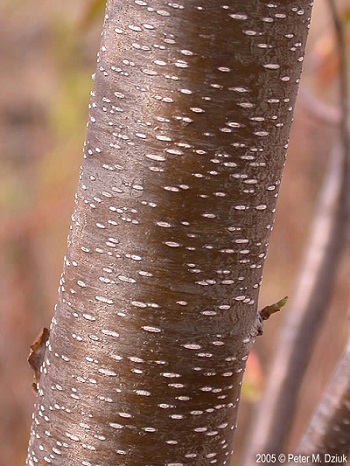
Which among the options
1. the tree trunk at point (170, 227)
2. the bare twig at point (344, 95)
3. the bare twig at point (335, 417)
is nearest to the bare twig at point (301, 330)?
the bare twig at point (344, 95)

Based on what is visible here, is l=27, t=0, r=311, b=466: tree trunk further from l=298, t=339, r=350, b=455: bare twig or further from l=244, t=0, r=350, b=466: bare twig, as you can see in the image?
l=244, t=0, r=350, b=466: bare twig

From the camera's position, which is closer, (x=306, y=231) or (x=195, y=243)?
(x=195, y=243)

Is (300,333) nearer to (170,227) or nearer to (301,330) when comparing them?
(301,330)

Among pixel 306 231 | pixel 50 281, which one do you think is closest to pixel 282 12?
pixel 306 231

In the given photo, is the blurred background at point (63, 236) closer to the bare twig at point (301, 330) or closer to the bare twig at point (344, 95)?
the bare twig at point (301, 330)

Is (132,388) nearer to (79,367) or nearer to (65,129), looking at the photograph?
(79,367)

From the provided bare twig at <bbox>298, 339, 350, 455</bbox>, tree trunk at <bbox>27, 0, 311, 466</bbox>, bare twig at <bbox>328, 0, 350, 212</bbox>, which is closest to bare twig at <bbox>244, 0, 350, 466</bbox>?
bare twig at <bbox>328, 0, 350, 212</bbox>
